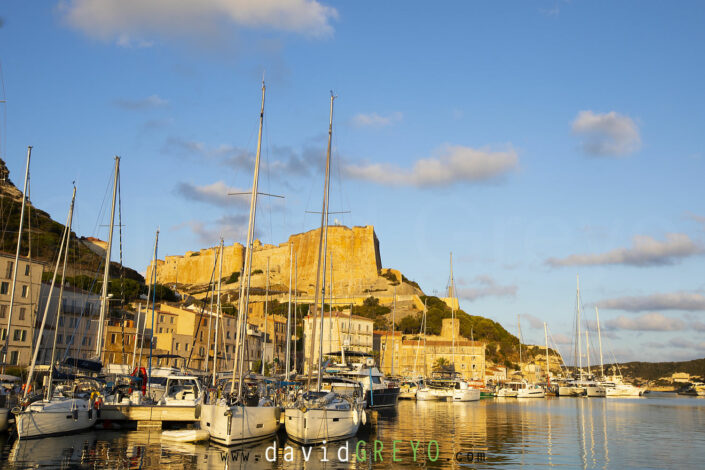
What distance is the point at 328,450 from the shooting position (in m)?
22.6

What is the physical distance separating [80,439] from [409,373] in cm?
6977

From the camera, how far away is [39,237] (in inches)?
3041

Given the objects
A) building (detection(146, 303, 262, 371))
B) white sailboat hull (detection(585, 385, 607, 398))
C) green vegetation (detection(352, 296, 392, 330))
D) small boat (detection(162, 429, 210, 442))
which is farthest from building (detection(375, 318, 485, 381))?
small boat (detection(162, 429, 210, 442))

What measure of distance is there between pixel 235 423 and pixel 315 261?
117653mm

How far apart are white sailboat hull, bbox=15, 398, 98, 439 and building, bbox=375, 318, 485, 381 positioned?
6804 cm

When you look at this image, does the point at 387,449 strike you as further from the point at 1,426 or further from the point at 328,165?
the point at 1,426

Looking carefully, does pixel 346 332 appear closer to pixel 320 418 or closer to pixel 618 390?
pixel 618 390

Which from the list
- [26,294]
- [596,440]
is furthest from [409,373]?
[596,440]

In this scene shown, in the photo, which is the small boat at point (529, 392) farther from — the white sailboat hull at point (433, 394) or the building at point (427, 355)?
the white sailboat hull at point (433, 394)

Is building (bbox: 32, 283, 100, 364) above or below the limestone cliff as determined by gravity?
below

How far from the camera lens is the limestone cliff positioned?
5305 inches

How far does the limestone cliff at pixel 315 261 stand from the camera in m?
135

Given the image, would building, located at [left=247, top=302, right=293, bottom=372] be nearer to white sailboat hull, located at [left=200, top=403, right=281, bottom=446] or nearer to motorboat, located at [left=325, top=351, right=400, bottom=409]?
motorboat, located at [left=325, top=351, right=400, bottom=409]

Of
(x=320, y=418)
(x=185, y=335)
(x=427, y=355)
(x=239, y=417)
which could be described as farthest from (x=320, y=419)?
(x=427, y=355)
